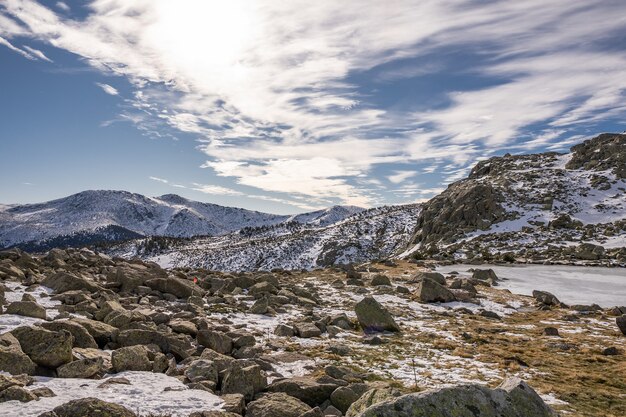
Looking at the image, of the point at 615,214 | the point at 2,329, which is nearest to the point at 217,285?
the point at 2,329

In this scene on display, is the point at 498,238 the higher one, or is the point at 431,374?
the point at 498,238

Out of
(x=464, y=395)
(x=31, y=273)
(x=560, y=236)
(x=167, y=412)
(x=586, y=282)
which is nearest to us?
(x=464, y=395)

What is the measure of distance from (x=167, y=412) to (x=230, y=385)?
1.71 meters

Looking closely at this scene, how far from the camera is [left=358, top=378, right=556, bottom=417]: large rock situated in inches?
201

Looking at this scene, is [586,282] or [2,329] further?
[586,282]

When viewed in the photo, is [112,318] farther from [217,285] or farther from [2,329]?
[217,285]

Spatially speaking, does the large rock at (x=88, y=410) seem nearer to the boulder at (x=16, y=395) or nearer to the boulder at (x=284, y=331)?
the boulder at (x=16, y=395)

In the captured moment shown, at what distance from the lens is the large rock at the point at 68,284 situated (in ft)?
60.5

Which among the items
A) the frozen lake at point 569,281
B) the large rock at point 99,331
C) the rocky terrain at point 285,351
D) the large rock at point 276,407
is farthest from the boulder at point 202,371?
the frozen lake at point 569,281

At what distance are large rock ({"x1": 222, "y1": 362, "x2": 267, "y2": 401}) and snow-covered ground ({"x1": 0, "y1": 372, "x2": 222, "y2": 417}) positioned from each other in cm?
50

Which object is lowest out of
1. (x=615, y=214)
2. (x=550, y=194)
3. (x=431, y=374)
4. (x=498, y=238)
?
(x=431, y=374)

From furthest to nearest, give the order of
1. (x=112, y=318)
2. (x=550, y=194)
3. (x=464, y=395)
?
(x=550, y=194), (x=112, y=318), (x=464, y=395)

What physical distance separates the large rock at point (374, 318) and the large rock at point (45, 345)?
12.3 meters

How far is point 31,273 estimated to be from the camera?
21531 mm
